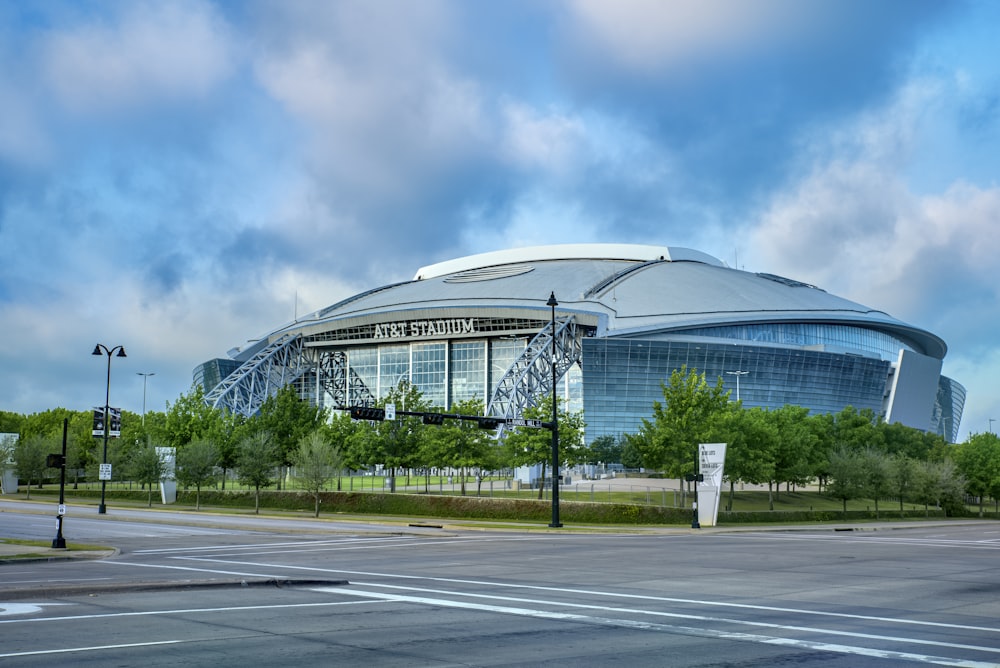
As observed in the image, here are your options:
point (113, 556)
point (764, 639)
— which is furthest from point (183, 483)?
point (764, 639)

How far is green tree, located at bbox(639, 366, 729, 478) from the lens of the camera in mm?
65250

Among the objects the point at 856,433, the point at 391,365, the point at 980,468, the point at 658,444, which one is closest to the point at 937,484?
→ the point at 856,433

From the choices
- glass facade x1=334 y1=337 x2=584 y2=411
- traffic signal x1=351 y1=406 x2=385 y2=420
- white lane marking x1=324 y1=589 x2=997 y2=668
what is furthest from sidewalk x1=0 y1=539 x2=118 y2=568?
glass facade x1=334 y1=337 x2=584 y2=411

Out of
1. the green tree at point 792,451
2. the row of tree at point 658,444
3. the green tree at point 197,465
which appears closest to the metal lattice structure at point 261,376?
the row of tree at point 658,444

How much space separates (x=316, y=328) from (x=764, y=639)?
126 meters

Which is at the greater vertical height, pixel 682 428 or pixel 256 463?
pixel 682 428

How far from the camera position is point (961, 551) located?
34344 mm

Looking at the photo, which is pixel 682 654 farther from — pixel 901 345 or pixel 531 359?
pixel 901 345

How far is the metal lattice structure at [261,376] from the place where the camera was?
12619 cm

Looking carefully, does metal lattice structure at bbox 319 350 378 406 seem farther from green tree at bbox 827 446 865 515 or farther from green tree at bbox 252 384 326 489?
green tree at bbox 827 446 865 515

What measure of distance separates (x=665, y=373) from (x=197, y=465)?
57.1 metres

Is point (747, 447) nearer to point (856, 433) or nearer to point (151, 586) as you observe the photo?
point (856, 433)

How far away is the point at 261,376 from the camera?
13288 centimetres

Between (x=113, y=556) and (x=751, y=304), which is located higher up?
(x=751, y=304)
